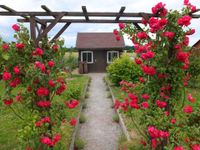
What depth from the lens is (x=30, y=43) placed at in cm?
553

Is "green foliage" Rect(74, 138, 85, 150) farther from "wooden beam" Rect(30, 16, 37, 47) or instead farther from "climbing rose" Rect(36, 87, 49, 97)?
"wooden beam" Rect(30, 16, 37, 47)

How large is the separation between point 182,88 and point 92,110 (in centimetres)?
615

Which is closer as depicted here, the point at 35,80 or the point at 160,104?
the point at 160,104

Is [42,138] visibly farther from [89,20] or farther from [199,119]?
[89,20]

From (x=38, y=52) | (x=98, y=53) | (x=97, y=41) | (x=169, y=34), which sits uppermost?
(x=97, y=41)

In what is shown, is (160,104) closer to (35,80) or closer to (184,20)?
(184,20)

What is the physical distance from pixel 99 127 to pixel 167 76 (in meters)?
4.25

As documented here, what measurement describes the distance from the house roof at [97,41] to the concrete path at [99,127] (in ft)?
50.6

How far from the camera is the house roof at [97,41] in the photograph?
27.6 meters

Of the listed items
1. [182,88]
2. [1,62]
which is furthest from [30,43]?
[182,88]

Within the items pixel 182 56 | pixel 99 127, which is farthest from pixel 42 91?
pixel 99 127

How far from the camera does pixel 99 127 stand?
852 centimetres

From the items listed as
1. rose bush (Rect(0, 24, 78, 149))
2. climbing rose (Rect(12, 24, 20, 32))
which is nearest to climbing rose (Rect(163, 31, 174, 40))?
rose bush (Rect(0, 24, 78, 149))

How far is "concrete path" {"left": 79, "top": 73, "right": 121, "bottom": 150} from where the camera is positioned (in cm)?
698
